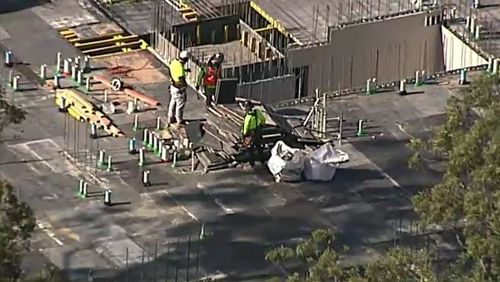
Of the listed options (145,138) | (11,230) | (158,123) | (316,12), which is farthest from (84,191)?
(316,12)

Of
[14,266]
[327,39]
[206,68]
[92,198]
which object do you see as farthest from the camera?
[327,39]

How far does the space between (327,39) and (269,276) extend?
16782 mm

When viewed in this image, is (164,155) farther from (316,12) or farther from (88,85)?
(316,12)

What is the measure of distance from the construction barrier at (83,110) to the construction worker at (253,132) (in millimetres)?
4040

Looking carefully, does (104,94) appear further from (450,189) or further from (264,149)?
(450,189)

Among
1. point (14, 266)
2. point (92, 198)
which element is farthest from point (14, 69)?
point (14, 266)

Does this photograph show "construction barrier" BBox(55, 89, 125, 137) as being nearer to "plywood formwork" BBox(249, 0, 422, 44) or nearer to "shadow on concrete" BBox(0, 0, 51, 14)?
"shadow on concrete" BBox(0, 0, 51, 14)

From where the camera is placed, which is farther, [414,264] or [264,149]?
[264,149]

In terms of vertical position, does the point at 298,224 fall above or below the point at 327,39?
below

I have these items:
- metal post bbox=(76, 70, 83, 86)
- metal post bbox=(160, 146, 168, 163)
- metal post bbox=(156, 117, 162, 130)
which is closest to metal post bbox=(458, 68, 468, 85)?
metal post bbox=(156, 117, 162, 130)

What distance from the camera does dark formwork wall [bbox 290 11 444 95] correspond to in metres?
72.8

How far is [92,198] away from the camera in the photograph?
2427 inches

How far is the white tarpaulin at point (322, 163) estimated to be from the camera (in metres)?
62.9

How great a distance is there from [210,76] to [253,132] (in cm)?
363
